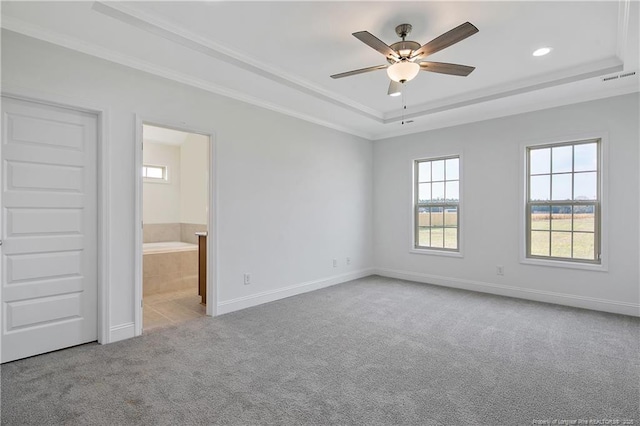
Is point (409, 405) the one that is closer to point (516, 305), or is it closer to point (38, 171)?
point (516, 305)

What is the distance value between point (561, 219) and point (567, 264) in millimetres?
583

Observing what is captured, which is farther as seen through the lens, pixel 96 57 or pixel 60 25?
pixel 96 57

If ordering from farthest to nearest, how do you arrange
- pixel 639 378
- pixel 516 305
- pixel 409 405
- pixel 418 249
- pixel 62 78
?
pixel 418 249, pixel 516 305, pixel 62 78, pixel 639 378, pixel 409 405

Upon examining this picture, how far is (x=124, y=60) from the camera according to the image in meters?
3.07

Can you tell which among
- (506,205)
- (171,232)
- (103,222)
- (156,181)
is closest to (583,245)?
(506,205)

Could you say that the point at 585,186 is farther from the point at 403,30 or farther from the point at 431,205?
the point at 403,30

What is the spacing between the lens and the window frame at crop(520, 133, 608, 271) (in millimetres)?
3959

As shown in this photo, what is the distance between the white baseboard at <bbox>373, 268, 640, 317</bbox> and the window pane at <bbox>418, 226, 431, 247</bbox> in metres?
0.51

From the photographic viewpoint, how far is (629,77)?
139 inches

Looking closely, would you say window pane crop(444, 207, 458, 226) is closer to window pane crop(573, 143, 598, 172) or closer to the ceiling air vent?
window pane crop(573, 143, 598, 172)

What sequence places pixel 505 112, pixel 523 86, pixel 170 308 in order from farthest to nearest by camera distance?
pixel 505 112 → pixel 170 308 → pixel 523 86

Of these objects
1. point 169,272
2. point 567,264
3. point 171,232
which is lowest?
point 169,272

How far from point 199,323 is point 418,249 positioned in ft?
12.0

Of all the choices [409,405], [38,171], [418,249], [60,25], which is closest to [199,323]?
[38,171]
